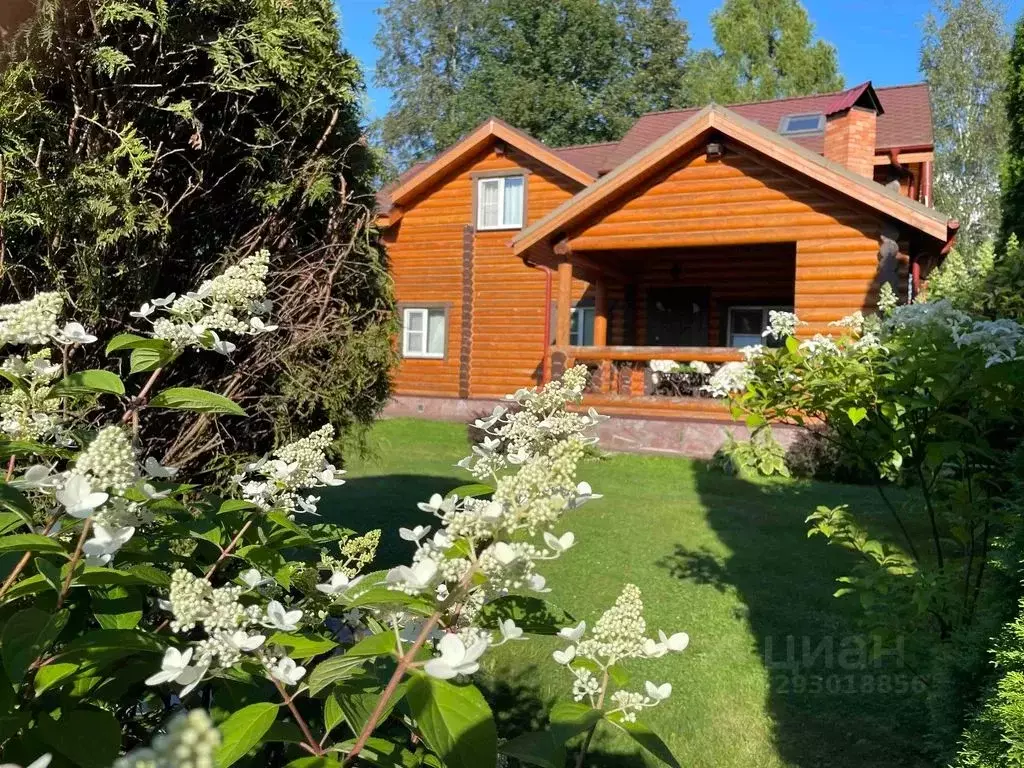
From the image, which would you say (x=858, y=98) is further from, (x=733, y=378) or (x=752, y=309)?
(x=733, y=378)

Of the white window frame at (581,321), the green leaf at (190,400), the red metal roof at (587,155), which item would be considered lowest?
the green leaf at (190,400)

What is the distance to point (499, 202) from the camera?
19.3 meters

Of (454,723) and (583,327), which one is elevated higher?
(583,327)

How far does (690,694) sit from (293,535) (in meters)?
3.06

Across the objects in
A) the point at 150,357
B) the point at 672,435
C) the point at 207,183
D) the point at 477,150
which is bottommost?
the point at 672,435

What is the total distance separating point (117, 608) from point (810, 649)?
4.42 m

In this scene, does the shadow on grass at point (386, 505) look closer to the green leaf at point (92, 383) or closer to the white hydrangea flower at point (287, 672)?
the green leaf at point (92, 383)

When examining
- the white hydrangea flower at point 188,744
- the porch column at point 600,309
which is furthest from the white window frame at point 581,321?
the white hydrangea flower at point 188,744

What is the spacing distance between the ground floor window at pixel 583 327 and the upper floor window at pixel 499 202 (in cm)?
266

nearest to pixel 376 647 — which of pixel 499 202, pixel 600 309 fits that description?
pixel 600 309

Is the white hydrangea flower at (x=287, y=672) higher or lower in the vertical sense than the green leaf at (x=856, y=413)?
lower

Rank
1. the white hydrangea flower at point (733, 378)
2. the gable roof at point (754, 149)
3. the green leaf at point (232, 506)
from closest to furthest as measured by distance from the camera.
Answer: the green leaf at point (232, 506), the white hydrangea flower at point (733, 378), the gable roof at point (754, 149)

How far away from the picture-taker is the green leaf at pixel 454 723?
3.60ft
